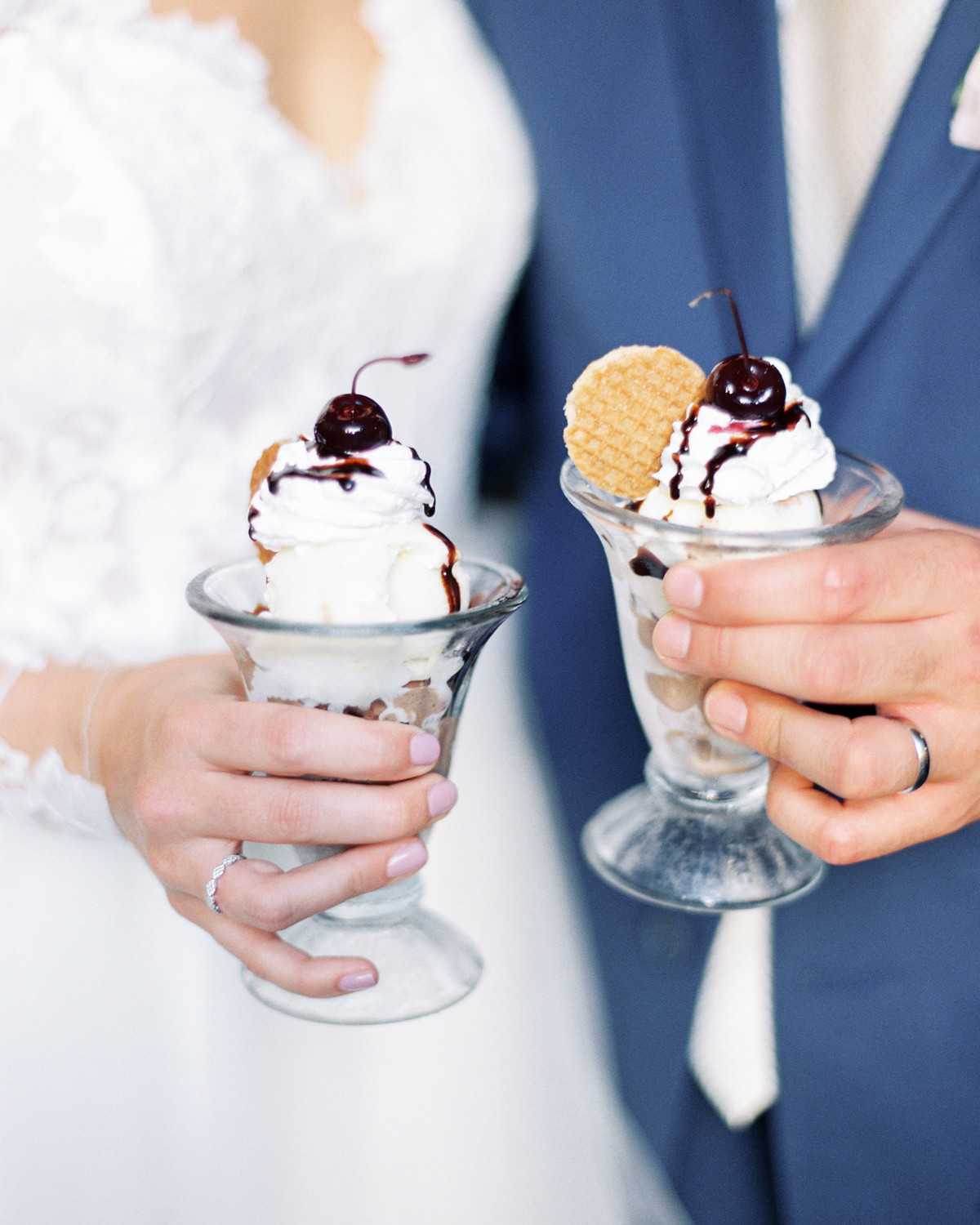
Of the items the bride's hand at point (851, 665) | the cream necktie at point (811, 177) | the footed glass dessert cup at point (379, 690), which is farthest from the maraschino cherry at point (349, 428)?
the cream necktie at point (811, 177)

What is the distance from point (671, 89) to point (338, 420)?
1.89 feet

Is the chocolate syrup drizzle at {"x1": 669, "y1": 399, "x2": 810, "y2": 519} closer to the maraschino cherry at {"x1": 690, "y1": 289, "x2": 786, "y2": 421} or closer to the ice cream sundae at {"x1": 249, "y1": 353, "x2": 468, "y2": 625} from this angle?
the maraschino cherry at {"x1": 690, "y1": 289, "x2": 786, "y2": 421}

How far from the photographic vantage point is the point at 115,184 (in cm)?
95

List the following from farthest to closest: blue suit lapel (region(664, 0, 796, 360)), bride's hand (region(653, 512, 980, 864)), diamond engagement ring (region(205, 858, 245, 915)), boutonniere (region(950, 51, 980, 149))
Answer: blue suit lapel (region(664, 0, 796, 360))
boutonniere (region(950, 51, 980, 149))
diamond engagement ring (region(205, 858, 245, 915))
bride's hand (region(653, 512, 980, 864))

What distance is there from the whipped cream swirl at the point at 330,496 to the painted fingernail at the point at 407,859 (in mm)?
238

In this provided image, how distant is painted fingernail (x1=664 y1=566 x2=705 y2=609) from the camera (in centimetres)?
70

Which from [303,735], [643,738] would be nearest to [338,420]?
[303,735]

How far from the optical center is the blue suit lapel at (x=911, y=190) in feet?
2.97

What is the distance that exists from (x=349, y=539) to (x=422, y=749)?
159mm

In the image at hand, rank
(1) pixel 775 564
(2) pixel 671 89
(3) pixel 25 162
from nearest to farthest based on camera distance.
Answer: (1) pixel 775 564, (3) pixel 25 162, (2) pixel 671 89

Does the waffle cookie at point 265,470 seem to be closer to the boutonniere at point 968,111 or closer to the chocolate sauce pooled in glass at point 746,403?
the chocolate sauce pooled in glass at point 746,403

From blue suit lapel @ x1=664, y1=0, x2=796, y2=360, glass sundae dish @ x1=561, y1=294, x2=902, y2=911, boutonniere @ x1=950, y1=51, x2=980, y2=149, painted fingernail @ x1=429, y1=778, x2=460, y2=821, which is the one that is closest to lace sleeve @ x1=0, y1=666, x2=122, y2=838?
painted fingernail @ x1=429, y1=778, x2=460, y2=821

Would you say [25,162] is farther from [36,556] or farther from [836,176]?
[836,176]

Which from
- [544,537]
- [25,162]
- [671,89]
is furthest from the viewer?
[544,537]
